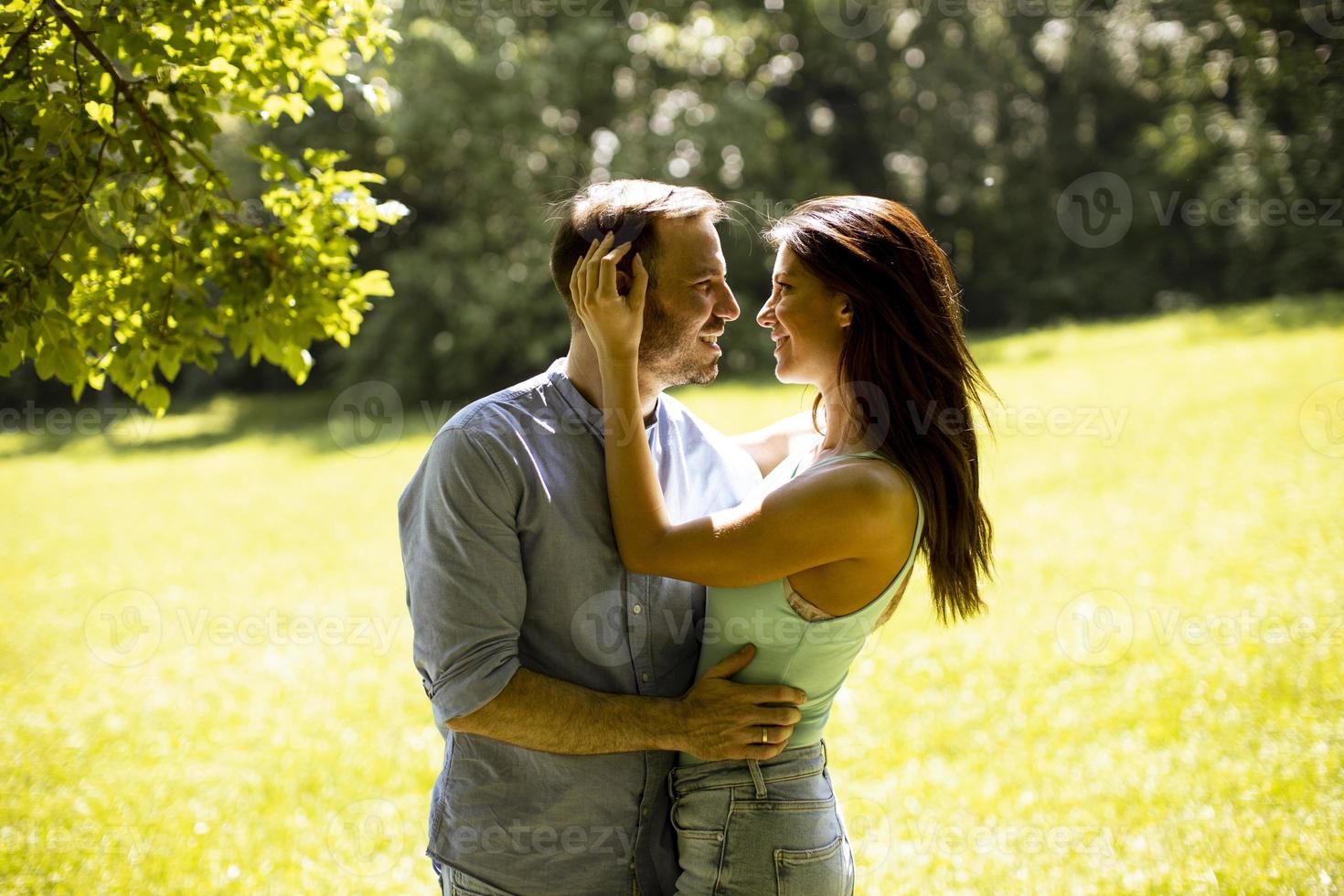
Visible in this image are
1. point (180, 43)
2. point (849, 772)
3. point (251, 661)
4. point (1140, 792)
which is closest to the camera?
point (180, 43)

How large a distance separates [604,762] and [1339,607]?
710cm

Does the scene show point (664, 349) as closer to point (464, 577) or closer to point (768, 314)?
point (768, 314)

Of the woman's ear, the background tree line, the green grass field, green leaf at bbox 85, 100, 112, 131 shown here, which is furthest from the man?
the background tree line

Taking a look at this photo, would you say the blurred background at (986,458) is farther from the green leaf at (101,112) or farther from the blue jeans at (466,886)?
the blue jeans at (466,886)

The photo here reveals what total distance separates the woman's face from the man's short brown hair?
0.25 m

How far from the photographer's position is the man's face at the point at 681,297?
259cm

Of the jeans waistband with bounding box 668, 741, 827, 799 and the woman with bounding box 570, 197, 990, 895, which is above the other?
the woman with bounding box 570, 197, 990, 895

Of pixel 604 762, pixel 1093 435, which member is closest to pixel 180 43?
pixel 604 762

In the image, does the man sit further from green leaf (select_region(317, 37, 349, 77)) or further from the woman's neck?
green leaf (select_region(317, 37, 349, 77))

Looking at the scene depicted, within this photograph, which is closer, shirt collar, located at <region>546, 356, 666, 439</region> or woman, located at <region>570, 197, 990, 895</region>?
woman, located at <region>570, 197, 990, 895</region>

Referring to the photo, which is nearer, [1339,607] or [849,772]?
[849,772]

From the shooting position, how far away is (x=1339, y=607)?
25.1 ft

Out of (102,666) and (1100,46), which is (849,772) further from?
(1100,46)

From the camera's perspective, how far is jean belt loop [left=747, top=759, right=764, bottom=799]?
246 centimetres
